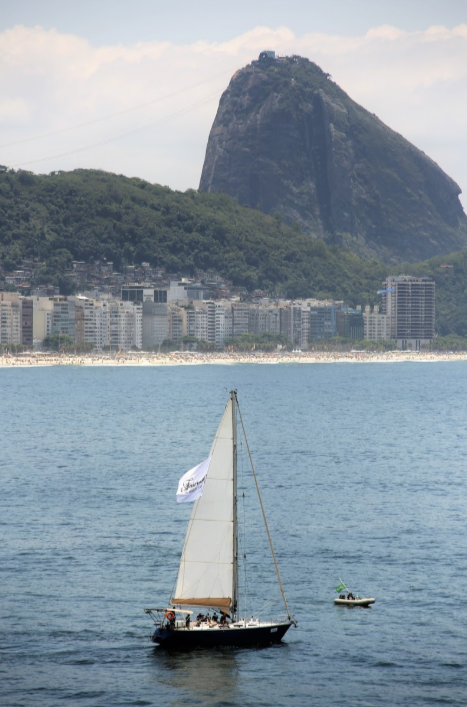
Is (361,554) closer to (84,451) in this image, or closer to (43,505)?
(43,505)

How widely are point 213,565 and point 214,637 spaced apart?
2.53 meters

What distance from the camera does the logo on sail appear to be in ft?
123

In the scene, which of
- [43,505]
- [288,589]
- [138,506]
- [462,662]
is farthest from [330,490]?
[462,662]

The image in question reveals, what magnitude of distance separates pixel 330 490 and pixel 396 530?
46.9ft

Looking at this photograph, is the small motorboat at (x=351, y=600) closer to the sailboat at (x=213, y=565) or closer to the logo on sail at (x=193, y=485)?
the sailboat at (x=213, y=565)

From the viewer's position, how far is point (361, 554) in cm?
5325

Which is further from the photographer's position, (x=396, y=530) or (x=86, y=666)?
(x=396, y=530)

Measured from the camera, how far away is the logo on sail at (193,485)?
37406mm

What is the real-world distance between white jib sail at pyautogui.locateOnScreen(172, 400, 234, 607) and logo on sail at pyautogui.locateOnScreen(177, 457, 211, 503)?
23 cm

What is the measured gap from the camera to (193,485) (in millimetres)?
37812

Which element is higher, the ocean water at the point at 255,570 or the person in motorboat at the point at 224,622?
the person in motorboat at the point at 224,622

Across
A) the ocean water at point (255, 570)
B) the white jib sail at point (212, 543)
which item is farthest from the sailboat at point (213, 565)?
the ocean water at point (255, 570)

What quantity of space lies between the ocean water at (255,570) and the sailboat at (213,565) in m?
0.76

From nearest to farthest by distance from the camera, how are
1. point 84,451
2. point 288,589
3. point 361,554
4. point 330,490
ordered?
point 288,589
point 361,554
point 330,490
point 84,451
